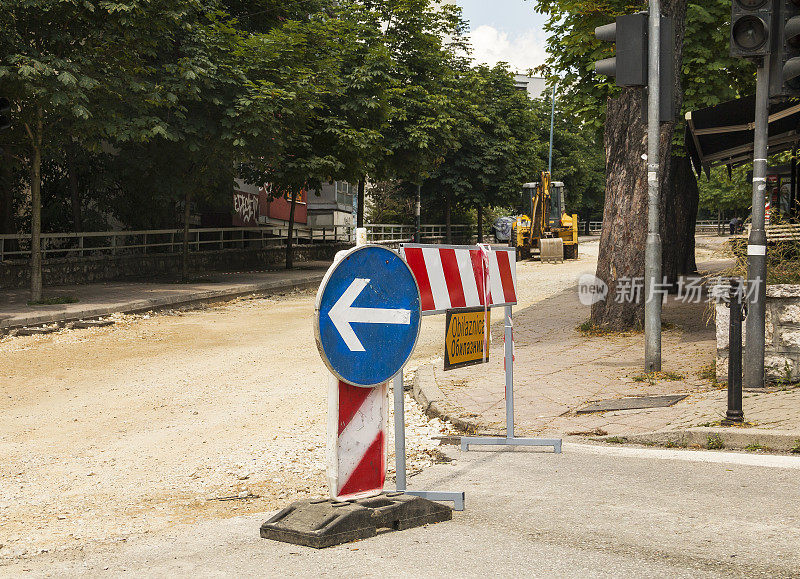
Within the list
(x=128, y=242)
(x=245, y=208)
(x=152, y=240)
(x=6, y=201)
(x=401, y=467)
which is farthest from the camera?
(x=245, y=208)

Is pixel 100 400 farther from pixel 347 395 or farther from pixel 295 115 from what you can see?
pixel 295 115

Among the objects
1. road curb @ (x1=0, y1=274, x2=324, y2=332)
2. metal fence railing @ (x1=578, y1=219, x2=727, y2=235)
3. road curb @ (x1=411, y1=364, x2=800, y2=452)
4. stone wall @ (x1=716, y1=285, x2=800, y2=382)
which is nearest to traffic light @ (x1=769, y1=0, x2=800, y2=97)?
stone wall @ (x1=716, y1=285, x2=800, y2=382)

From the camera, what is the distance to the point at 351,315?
15.3 feet

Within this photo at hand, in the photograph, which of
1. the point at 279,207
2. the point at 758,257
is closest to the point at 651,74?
the point at 758,257

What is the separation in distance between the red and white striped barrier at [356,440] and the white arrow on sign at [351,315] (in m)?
0.23

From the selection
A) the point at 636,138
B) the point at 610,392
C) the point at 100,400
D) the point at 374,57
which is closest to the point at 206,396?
the point at 100,400

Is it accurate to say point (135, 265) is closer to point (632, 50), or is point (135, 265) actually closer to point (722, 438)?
point (632, 50)

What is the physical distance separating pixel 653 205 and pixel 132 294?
42.9 feet

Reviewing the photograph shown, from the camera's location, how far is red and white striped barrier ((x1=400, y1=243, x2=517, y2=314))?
18.7 ft

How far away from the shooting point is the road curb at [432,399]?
26.2 feet

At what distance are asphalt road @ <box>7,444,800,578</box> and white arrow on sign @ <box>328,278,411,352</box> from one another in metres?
1.03

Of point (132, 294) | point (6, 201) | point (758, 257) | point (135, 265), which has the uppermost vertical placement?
point (6, 201)

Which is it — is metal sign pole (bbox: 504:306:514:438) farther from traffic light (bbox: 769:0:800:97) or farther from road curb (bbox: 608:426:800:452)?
traffic light (bbox: 769:0:800:97)

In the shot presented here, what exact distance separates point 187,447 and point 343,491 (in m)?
2.95
